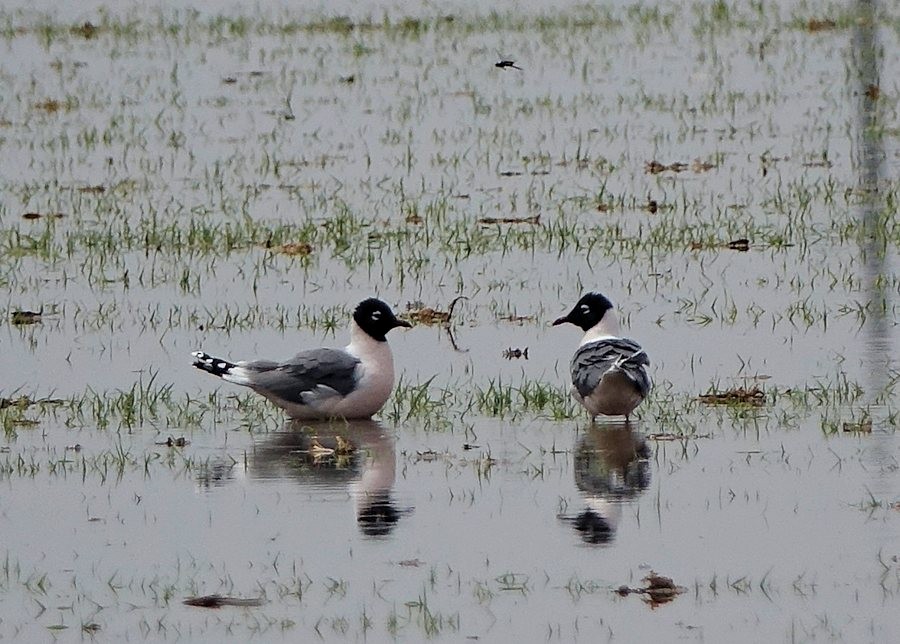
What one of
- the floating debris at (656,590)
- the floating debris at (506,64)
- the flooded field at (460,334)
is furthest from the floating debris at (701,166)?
the floating debris at (656,590)

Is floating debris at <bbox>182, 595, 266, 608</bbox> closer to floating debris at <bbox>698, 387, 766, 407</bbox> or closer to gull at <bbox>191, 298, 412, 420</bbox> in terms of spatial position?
gull at <bbox>191, 298, 412, 420</bbox>

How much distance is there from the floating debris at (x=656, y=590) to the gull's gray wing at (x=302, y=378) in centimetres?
350

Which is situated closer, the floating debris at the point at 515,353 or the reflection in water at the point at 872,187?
the reflection in water at the point at 872,187

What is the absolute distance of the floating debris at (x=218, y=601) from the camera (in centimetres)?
787

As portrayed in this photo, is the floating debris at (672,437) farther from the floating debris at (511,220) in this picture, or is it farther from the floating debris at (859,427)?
the floating debris at (511,220)

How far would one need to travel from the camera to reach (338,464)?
10.2 m

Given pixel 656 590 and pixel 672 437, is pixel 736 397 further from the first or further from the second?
pixel 656 590

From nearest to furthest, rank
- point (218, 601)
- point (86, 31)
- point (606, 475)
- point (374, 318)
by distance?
point (218, 601), point (606, 475), point (374, 318), point (86, 31)

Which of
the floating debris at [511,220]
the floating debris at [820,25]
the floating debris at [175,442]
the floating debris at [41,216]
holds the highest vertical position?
the floating debris at [820,25]

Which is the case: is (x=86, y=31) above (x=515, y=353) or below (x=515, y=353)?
above

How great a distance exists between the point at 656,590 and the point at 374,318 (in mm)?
4030

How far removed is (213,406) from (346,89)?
13612 mm

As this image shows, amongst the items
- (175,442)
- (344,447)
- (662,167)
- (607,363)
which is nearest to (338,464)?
(344,447)

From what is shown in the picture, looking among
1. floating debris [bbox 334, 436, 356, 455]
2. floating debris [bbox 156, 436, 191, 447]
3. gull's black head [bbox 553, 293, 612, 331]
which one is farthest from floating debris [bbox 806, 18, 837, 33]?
floating debris [bbox 156, 436, 191, 447]
